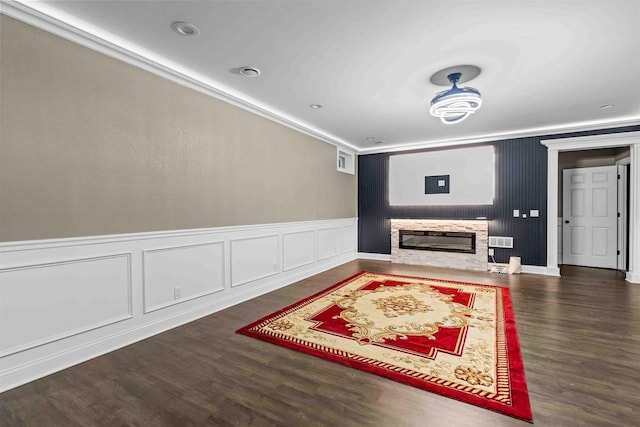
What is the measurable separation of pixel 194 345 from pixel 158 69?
2819 mm

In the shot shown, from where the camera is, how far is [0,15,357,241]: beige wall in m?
2.23

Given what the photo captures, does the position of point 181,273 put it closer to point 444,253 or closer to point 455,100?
point 455,100

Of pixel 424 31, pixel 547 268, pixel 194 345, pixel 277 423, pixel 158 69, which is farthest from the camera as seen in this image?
pixel 547 268

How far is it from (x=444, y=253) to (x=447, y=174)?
5.75 feet

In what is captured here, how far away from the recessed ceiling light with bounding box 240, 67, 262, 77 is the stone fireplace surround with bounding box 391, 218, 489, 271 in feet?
16.2

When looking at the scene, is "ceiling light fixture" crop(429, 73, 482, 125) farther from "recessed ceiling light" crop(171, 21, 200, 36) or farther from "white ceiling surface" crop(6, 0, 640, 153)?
"recessed ceiling light" crop(171, 21, 200, 36)

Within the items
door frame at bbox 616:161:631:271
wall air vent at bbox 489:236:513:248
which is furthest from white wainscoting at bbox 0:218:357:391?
door frame at bbox 616:161:631:271

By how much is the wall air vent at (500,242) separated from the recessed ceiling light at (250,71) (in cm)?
557

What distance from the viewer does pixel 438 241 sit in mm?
6734

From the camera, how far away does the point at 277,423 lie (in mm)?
1811

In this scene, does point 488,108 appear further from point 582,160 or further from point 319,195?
point 582,160

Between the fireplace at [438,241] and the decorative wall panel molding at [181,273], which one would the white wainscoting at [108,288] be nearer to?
the decorative wall panel molding at [181,273]

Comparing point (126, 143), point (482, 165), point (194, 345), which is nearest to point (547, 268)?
point (482, 165)

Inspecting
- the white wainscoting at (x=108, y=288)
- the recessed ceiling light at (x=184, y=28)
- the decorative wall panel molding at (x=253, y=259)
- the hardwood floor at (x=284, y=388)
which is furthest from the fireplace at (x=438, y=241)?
the recessed ceiling light at (x=184, y=28)
